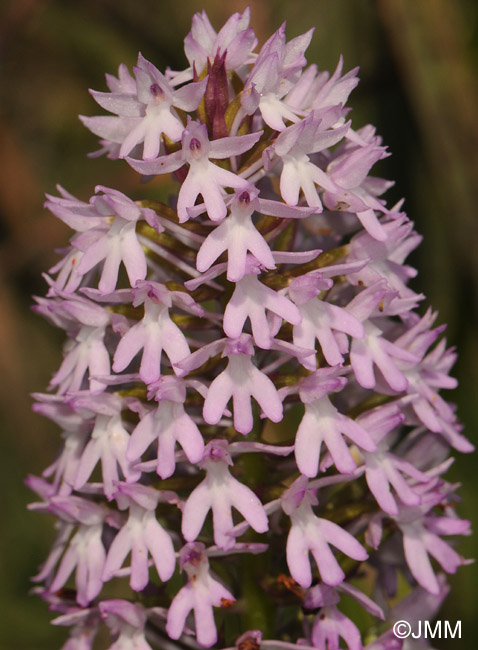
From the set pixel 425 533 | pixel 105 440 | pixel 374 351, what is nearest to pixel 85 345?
pixel 105 440


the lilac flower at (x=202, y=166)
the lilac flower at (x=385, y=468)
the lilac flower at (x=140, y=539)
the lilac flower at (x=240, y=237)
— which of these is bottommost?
the lilac flower at (x=140, y=539)

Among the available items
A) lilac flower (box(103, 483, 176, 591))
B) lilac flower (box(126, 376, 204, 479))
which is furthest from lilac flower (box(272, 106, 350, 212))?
lilac flower (box(103, 483, 176, 591))

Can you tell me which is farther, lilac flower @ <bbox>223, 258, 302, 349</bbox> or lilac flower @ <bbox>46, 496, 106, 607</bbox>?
lilac flower @ <bbox>46, 496, 106, 607</bbox>

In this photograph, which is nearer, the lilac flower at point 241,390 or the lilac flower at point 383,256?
the lilac flower at point 241,390

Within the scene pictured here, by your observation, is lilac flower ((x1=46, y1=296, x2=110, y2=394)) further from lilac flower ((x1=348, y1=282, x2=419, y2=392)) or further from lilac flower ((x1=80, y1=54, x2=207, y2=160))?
lilac flower ((x1=348, y1=282, x2=419, y2=392))

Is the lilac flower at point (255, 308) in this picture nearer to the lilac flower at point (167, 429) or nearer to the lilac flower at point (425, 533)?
the lilac flower at point (167, 429)

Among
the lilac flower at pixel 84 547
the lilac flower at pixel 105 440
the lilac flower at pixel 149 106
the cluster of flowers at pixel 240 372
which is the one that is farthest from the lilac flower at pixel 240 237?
the lilac flower at pixel 84 547
